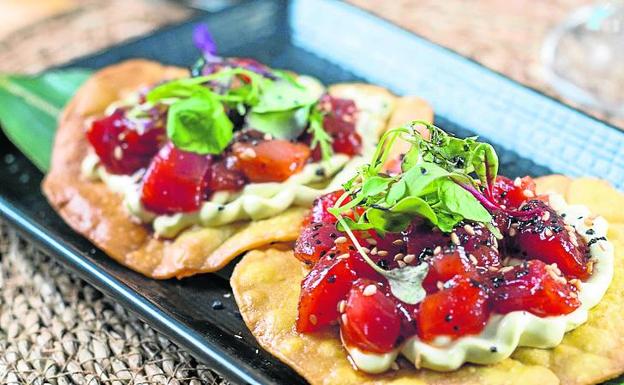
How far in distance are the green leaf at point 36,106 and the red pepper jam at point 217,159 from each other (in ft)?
2.92

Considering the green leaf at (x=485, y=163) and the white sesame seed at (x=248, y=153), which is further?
the white sesame seed at (x=248, y=153)

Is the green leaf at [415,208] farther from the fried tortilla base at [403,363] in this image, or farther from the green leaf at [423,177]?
the fried tortilla base at [403,363]

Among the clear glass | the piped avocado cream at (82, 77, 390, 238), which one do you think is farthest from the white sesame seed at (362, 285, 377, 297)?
the clear glass

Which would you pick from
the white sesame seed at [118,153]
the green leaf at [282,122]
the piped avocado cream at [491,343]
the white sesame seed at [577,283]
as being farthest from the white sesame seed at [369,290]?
the white sesame seed at [118,153]

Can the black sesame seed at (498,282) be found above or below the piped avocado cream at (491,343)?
above

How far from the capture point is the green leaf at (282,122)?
4098mm

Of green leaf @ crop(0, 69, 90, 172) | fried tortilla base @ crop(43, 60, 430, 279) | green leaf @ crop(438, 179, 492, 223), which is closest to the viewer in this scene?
green leaf @ crop(438, 179, 492, 223)

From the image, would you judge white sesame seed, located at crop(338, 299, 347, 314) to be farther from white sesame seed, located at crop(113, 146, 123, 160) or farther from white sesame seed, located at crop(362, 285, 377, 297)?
white sesame seed, located at crop(113, 146, 123, 160)

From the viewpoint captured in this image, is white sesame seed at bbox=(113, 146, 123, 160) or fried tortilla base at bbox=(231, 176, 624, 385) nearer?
fried tortilla base at bbox=(231, 176, 624, 385)

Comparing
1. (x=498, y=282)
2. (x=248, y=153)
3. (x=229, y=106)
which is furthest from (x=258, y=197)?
(x=498, y=282)

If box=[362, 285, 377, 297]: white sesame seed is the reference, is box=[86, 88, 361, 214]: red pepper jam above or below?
below

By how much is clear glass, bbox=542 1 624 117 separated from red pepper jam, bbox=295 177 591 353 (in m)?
2.45

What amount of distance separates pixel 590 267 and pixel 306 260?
3.85ft

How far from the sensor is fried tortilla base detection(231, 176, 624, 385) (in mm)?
3051
